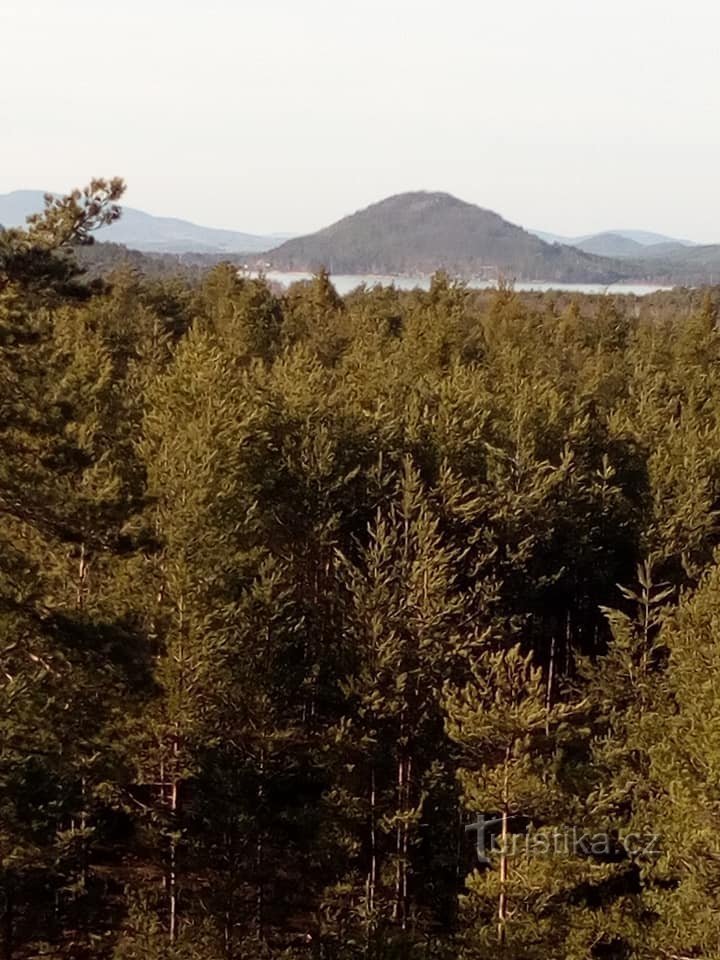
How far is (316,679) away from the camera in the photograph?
16.3 metres

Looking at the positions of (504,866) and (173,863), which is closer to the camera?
(504,866)

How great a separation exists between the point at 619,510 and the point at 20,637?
54.1 ft

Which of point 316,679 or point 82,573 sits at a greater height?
point 82,573

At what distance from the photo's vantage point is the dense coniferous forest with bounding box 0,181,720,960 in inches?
450

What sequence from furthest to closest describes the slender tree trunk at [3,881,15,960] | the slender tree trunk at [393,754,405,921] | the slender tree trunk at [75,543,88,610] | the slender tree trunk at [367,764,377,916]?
the slender tree trunk at [75,543,88,610], the slender tree trunk at [393,754,405,921], the slender tree trunk at [367,764,377,916], the slender tree trunk at [3,881,15,960]

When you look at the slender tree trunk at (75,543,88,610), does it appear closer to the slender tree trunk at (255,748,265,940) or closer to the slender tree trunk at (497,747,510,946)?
the slender tree trunk at (255,748,265,940)

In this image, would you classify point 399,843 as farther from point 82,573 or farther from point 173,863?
point 82,573

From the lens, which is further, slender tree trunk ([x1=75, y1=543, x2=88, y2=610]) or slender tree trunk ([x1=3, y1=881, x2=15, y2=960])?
slender tree trunk ([x1=75, y1=543, x2=88, y2=610])

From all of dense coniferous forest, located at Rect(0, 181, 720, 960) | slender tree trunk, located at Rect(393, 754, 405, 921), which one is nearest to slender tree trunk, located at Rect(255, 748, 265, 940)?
dense coniferous forest, located at Rect(0, 181, 720, 960)

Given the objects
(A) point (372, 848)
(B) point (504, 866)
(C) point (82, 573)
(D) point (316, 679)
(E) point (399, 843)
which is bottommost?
(A) point (372, 848)

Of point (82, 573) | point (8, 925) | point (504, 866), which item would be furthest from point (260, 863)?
point (82, 573)

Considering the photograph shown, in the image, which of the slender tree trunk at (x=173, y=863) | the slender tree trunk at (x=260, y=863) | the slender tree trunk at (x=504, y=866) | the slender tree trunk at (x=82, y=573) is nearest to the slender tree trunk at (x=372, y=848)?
the slender tree trunk at (x=260, y=863)

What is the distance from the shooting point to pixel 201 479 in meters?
15.0

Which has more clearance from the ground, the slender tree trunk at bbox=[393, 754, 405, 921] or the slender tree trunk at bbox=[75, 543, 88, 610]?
the slender tree trunk at bbox=[75, 543, 88, 610]
